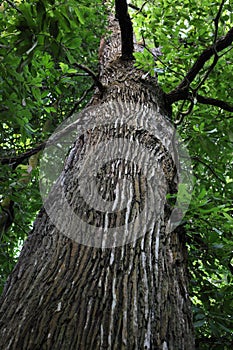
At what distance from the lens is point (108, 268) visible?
1.78m

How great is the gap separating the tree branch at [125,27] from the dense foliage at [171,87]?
24cm

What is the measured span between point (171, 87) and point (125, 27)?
0.90 metres

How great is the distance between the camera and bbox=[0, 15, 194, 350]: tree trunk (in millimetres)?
1496

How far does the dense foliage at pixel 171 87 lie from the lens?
72.3 inches

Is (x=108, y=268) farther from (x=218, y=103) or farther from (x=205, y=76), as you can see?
(x=218, y=103)

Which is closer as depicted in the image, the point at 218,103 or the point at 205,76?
the point at 205,76

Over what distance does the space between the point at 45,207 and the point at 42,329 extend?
1077 mm

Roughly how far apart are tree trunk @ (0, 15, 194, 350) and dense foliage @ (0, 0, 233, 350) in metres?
0.41

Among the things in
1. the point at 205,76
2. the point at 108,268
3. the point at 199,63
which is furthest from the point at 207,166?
the point at 108,268

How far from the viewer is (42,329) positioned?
147 cm

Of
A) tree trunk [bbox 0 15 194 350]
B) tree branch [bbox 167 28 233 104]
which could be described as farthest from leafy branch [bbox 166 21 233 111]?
tree trunk [bbox 0 15 194 350]

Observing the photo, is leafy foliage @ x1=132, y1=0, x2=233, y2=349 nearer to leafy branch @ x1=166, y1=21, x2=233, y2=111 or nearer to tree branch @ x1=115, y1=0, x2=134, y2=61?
leafy branch @ x1=166, y1=21, x2=233, y2=111

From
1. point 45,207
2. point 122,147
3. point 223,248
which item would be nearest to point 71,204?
point 45,207

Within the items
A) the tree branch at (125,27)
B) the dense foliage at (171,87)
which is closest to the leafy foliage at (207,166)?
the dense foliage at (171,87)
